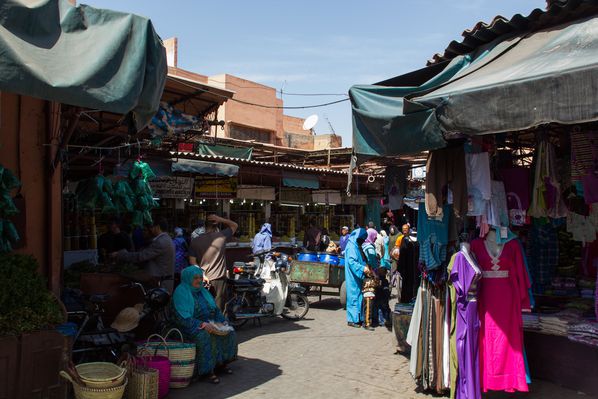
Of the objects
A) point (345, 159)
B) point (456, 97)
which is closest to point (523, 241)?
point (456, 97)

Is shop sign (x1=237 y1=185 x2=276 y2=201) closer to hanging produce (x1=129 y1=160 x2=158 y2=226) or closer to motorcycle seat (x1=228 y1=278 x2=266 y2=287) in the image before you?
motorcycle seat (x1=228 y1=278 x2=266 y2=287)

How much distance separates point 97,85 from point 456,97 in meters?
2.95

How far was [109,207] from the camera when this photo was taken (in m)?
7.64

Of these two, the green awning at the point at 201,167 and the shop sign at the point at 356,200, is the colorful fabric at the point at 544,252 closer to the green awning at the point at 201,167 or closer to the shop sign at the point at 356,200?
the green awning at the point at 201,167

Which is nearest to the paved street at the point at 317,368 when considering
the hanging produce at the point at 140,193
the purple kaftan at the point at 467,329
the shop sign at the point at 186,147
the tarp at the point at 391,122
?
the purple kaftan at the point at 467,329

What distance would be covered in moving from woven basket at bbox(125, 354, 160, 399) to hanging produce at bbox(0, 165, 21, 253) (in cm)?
173

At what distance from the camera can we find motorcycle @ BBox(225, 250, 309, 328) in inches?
362

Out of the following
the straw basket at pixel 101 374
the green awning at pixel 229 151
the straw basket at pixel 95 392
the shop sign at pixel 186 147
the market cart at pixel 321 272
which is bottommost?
the straw basket at pixel 95 392

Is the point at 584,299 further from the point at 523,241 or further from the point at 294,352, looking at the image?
the point at 294,352

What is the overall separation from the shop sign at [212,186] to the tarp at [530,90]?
387 inches

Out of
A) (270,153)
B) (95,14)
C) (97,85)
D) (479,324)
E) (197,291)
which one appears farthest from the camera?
(270,153)

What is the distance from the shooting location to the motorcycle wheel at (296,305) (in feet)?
34.0

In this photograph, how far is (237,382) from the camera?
20.5 feet

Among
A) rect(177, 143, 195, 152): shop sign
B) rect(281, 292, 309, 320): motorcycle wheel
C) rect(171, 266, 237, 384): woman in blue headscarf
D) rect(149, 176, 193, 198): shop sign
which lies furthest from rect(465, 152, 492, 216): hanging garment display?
rect(177, 143, 195, 152): shop sign
